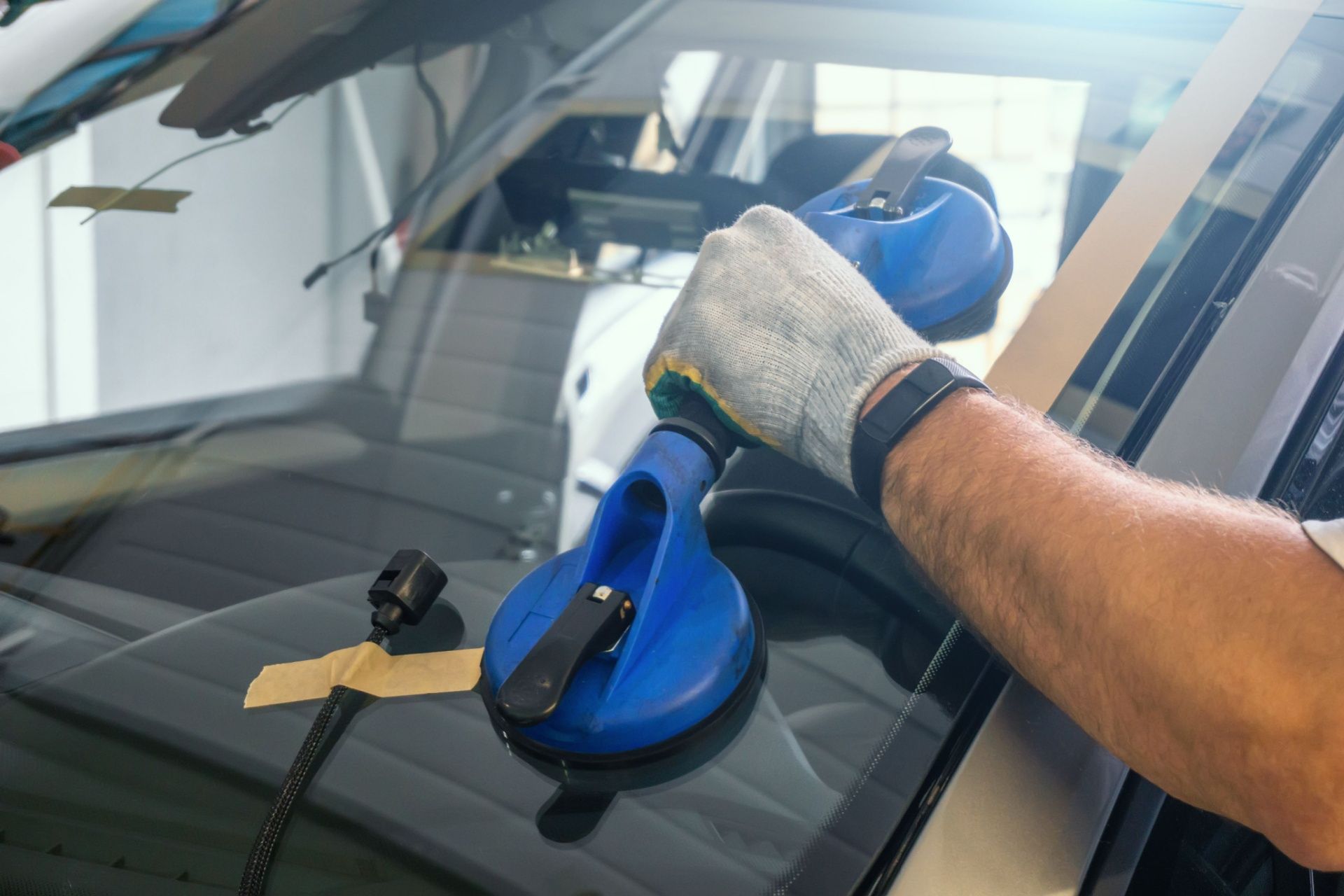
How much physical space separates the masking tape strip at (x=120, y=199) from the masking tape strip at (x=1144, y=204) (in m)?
0.90

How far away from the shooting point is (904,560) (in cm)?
71

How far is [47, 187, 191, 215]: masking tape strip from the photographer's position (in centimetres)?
99

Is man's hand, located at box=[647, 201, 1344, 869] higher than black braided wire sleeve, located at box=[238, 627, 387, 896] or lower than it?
higher

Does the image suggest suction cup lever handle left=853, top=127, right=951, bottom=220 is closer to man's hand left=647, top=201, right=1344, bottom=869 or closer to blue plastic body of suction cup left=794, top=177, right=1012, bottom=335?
blue plastic body of suction cup left=794, top=177, right=1012, bottom=335

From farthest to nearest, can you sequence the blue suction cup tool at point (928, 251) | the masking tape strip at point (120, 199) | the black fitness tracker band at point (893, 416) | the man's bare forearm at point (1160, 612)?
1. the masking tape strip at point (120, 199)
2. the blue suction cup tool at point (928, 251)
3. the black fitness tracker band at point (893, 416)
4. the man's bare forearm at point (1160, 612)

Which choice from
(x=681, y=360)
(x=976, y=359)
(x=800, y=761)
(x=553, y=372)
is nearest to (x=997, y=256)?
(x=976, y=359)

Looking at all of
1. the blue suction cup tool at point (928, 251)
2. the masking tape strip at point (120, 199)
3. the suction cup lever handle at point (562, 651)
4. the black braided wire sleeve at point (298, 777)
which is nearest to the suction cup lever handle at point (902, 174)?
the blue suction cup tool at point (928, 251)

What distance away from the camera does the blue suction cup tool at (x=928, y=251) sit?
0.89m

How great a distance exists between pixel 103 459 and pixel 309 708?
0.38m

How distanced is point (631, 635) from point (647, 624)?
0.01 meters

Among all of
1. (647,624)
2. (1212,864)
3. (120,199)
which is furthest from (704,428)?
(120,199)

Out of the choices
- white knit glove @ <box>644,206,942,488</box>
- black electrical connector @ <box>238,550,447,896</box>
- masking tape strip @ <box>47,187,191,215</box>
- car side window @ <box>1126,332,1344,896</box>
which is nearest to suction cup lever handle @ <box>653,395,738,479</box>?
white knit glove @ <box>644,206,942,488</box>

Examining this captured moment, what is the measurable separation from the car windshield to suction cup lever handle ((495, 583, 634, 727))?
1.9 inches

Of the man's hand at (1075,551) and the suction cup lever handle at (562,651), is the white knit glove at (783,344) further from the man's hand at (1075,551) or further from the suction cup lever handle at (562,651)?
the suction cup lever handle at (562,651)
